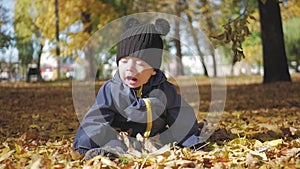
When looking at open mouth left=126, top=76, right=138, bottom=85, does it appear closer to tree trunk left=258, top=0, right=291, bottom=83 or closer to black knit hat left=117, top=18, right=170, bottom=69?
black knit hat left=117, top=18, right=170, bottom=69

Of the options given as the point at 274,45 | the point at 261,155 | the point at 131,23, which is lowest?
the point at 261,155

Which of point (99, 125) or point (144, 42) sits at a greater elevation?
point (144, 42)

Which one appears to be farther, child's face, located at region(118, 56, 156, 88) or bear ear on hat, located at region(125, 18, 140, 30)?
bear ear on hat, located at region(125, 18, 140, 30)

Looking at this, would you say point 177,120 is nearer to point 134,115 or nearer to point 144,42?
point 134,115

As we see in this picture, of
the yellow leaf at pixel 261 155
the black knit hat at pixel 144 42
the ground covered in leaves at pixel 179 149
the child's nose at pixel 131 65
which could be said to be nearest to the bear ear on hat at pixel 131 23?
the black knit hat at pixel 144 42

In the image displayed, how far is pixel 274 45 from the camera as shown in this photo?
1027 centimetres

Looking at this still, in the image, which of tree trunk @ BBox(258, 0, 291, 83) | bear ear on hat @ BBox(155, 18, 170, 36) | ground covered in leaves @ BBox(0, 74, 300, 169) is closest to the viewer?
ground covered in leaves @ BBox(0, 74, 300, 169)

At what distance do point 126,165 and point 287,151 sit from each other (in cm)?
88

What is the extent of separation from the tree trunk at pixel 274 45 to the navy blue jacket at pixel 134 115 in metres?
7.86

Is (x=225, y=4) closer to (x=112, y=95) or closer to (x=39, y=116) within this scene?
(x=39, y=116)

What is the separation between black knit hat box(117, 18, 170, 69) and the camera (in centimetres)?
263

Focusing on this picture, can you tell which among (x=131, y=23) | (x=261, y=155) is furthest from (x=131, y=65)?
(x=261, y=155)

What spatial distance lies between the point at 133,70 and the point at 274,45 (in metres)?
8.19

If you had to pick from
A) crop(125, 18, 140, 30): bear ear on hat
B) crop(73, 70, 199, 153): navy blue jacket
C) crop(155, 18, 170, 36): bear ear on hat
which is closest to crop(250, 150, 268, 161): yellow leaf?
crop(73, 70, 199, 153): navy blue jacket
